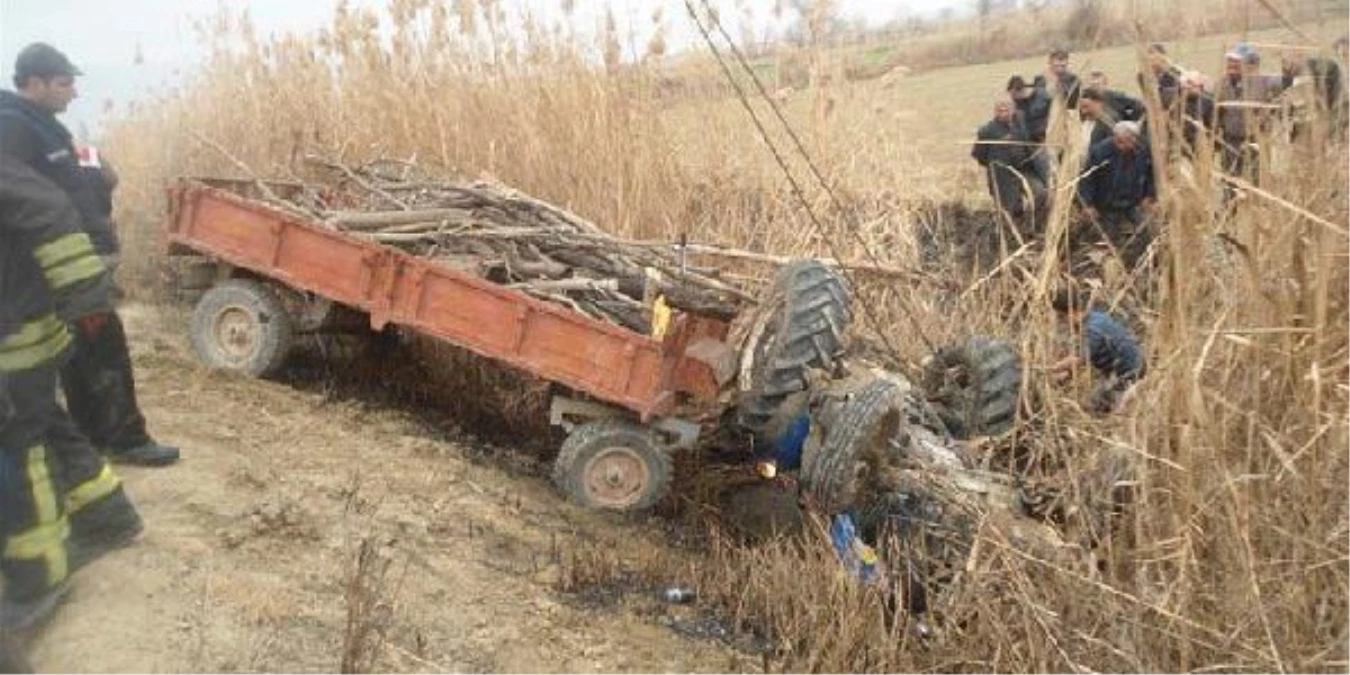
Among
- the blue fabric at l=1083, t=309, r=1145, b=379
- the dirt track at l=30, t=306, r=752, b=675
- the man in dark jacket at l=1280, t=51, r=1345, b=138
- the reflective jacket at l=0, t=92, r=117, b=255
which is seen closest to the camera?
the man in dark jacket at l=1280, t=51, r=1345, b=138

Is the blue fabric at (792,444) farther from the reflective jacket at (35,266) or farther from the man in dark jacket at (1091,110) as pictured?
the reflective jacket at (35,266)

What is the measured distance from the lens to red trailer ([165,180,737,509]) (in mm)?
5723

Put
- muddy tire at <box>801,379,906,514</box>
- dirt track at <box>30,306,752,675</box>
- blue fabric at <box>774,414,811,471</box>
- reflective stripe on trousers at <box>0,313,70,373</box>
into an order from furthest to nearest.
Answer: blue fabric at <box>774,414,811,471</box> < muddy tire at <box>801,379,906,514</box> < reflective stripe on trousers at <box>0,313,70,373</box> < dirt track at <box>30,306,752,675</box>

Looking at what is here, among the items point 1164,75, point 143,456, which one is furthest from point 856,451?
point 143,456

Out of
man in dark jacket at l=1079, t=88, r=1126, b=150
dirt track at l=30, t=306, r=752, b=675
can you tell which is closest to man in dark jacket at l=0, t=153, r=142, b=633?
dirt track at l=30, t=306, r=752, b=675

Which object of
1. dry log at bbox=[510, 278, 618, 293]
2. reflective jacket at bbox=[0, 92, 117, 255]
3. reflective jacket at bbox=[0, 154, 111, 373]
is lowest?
dry log at bbox=[510, 278, 618, 293]

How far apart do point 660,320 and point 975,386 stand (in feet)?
4.88

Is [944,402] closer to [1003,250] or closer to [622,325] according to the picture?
[1003,250]

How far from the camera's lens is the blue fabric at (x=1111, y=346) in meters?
4.26

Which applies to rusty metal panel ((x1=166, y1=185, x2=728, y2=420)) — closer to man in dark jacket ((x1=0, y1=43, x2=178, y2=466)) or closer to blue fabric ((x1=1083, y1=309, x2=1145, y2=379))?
man in dark jacket ((x1=0, y1=43, x2=178, y2=466))

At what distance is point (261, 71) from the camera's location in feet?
34.4

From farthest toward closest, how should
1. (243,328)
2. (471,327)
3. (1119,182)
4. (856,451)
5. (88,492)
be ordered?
(1119,182) → (243,328) → (471,327) → (856,451) → (88,492)

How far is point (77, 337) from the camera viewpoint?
519 centimetres

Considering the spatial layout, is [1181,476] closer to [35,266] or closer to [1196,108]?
[1196,108]
